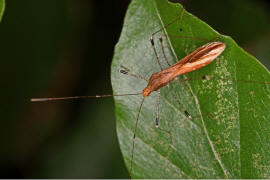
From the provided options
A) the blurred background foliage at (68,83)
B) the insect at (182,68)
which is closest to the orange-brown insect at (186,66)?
the insect at (182,68)

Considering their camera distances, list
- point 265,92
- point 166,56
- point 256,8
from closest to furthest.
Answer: point 265,92 < point 166,56 < point 256,8

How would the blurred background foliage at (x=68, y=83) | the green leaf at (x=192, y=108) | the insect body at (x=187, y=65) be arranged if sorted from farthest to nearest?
the blurred background foliage at (x=68, y=83) < the insect body at (x=187, y=65) < the green leaf at (x=192, y=108)

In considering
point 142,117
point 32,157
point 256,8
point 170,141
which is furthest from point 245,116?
point 32,157

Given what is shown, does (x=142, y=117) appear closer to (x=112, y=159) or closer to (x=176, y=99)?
(x=176, y=99)

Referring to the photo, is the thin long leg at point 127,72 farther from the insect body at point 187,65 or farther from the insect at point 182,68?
the insect body at point 187,65

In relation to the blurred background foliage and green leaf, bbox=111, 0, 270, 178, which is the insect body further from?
the blurred background foliage

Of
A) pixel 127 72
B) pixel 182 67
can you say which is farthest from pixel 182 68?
pixel 127 72

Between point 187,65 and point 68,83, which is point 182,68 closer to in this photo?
point 187,65

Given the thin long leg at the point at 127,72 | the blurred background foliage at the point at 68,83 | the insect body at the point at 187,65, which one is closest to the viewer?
the insect body at the point at 187,65
